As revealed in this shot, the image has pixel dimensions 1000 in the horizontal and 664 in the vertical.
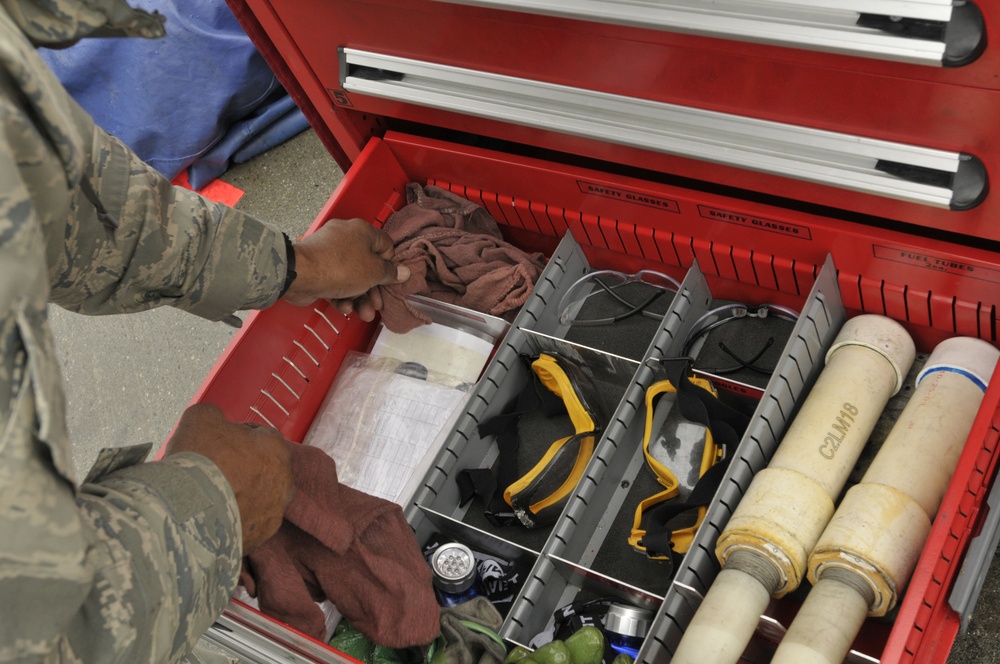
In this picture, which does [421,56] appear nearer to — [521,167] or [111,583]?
[521,167]

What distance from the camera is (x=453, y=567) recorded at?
1747mm

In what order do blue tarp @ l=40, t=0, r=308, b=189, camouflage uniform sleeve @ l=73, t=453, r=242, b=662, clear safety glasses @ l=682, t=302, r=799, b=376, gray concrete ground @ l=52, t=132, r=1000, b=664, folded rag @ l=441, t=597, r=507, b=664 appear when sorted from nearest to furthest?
camouflage uniform sleeve @ l=73, t=453, r=242, b=662, folded rag @ l=441, t=597, r=507, b=664, clear safety glasses @ l=682, t=302, r=799, b=376, gray concrete ground @ l=52, t=132, r=1000, b=664, blue tarp @ l=40, t=0, r=308, b=189

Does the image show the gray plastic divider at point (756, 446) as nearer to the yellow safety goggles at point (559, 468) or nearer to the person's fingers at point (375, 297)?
the yellow safety goggles at point (559, 468)

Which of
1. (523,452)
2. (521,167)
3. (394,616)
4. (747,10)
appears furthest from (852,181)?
(394,616)

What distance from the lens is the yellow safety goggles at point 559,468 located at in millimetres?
1781

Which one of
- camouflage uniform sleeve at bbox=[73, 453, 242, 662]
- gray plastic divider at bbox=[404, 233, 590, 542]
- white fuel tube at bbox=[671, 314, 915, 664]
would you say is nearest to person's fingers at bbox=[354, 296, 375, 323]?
gray plastic divider at bbox=[404, 233, 590, 542]

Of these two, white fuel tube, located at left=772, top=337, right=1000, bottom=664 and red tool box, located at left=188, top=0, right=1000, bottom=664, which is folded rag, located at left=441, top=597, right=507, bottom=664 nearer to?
red tool box, located at left=188, top=0, right=1000, bottom=664

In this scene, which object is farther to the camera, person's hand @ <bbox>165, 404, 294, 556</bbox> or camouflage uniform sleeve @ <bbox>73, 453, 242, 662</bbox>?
person's hand @ <bbox>165, 404, 294, 556</bbox>

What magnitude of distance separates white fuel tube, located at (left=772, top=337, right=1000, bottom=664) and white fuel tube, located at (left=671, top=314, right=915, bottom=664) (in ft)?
0.13

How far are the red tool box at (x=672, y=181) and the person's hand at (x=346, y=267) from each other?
4.8 inches

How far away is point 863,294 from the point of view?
1656mm

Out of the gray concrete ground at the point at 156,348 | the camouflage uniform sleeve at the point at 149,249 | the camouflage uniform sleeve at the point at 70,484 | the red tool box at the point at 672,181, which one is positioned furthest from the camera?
the gray concrete ground at the point at 156,348

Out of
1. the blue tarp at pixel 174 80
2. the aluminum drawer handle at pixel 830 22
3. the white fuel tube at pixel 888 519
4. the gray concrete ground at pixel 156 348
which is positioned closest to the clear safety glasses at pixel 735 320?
the white fuel tube at pixel 888 519

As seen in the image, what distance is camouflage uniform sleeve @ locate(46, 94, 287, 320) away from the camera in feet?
4.50
